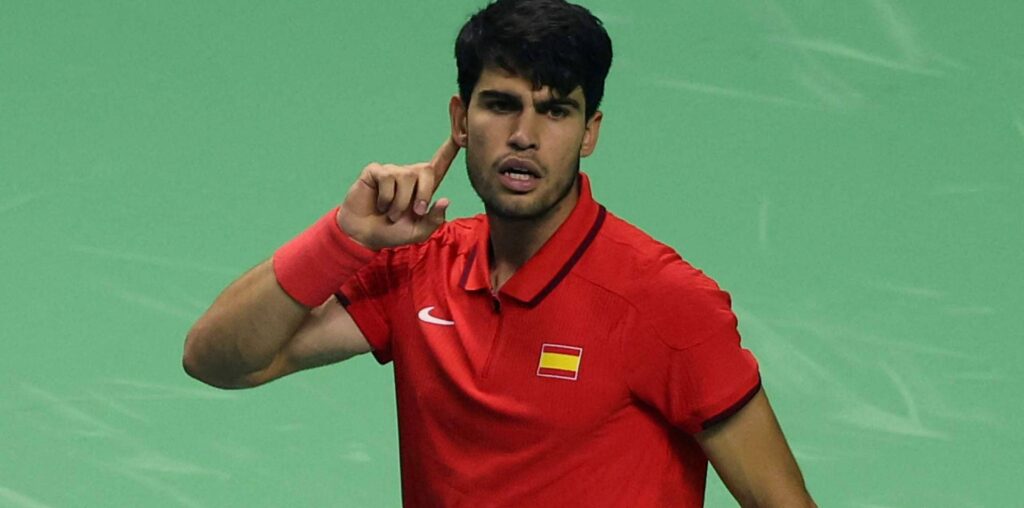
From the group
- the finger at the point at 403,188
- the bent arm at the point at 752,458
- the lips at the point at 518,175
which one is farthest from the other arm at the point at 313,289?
the bent arm at the point at 752,458

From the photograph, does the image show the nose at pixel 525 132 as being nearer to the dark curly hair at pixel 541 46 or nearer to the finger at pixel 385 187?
the dark curly hair at pixel 541 46

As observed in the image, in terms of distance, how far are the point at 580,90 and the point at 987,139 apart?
6.84 ft

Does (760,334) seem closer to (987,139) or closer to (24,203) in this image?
(987,139)

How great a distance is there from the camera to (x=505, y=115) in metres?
3.76

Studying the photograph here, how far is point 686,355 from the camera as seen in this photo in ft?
12.0

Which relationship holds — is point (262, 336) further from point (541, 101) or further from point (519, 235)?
point (541, 101)

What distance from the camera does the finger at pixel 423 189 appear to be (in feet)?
12.3

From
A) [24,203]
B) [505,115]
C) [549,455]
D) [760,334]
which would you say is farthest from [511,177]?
[24,203]

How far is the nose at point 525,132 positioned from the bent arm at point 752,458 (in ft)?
1.76

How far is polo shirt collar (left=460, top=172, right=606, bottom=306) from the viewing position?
12.4 feet

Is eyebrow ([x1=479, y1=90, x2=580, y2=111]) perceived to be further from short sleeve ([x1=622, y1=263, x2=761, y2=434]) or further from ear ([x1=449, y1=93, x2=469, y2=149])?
short sleeve ([x1=622, y1=263, x2=761, y2=434])

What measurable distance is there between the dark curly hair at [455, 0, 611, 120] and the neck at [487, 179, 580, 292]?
16cm

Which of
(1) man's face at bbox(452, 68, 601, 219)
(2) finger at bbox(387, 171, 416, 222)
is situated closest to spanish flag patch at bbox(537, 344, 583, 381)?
(1) man's face at bbox(452, 68, 601, 219)

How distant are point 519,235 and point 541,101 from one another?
0.25 meters
